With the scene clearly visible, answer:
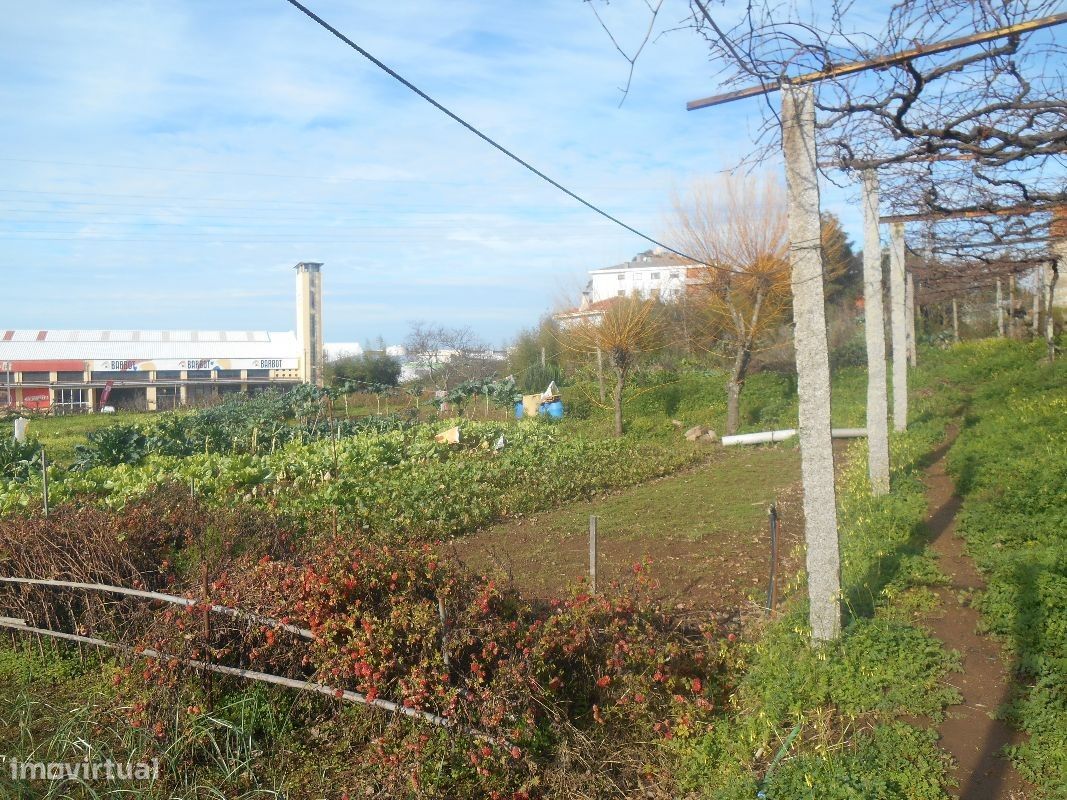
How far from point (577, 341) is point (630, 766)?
18287mm

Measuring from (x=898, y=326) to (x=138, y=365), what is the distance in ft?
120

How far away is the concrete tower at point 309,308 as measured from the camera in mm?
33562

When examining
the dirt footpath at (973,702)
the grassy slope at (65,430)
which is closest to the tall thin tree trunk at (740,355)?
the dirt footpath at (973,702)

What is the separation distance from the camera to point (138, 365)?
40469mm

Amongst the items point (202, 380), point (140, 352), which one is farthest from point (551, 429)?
point (140, 352)

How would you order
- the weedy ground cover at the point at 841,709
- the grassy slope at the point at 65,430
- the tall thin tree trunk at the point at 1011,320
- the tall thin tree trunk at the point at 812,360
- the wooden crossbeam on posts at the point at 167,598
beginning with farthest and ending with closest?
the tall thin tree trunk at the point at 1011,320, the grassy slope at the point at 65,430, the tall thin tree trunk at the point at 812,360, the wooden crossbeam on posts at the point at 167,598, the weedy ground cover at the point at 841,709

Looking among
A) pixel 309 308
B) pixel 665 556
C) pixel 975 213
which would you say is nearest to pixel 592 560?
pixel 665 556

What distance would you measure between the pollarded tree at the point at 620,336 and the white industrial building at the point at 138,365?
60.8 ft

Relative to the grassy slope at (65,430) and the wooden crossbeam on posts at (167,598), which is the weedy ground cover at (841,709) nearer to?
the wooden crossbeam on posts at (167,598)

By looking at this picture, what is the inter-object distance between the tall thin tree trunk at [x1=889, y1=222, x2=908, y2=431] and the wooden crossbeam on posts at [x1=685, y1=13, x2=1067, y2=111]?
683 cm

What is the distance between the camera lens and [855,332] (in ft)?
114

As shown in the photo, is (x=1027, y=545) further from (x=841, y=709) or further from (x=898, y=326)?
(x=898, y=326)

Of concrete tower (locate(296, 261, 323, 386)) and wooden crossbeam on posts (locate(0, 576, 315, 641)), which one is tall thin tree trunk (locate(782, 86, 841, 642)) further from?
concrete tower (locate(296, 261, 323, 386))

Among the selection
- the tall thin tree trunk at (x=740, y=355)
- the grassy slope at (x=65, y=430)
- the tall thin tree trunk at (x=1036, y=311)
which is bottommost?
the grassy slope at (x=65, y=430)
